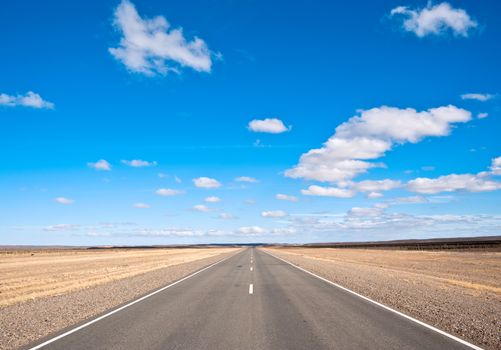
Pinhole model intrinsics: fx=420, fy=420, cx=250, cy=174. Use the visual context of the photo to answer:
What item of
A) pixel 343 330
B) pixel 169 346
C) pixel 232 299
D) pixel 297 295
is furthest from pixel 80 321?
pixel 297 295

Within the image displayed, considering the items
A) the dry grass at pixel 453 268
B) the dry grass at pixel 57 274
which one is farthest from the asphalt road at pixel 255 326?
the dry grass at pixel 453 268

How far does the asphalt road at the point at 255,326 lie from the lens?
7387mm

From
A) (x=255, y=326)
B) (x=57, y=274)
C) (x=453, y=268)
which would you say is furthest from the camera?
(x=453, y=268)

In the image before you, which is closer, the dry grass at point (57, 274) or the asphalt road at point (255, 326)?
the asphalt road at point (255, 326)

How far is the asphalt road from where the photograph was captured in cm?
739

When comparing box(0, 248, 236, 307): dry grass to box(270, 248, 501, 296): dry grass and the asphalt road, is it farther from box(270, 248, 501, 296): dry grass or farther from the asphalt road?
box(270, 248, 501, 296): dry grass

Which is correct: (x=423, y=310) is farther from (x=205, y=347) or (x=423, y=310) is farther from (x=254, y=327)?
(x=205, y=347)

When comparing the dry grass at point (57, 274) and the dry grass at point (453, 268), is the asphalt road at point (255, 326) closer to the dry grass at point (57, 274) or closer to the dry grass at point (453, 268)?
the dry grass at point (57, 274)

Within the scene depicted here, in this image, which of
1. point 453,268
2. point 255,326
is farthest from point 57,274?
point 453,268

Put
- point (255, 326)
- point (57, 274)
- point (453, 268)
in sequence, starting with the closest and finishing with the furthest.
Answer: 1. point (255, 326)
2. point (57, 274)
3. point (453, 268)

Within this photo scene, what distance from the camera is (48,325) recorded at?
9586 millimetres

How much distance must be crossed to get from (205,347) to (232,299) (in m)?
6.45

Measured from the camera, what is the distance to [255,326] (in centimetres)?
895

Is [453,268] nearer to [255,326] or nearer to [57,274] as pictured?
[255,326]
